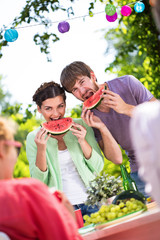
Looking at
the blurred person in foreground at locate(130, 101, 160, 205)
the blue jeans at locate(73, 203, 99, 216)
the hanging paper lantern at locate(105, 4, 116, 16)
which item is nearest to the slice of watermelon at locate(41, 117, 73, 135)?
the blue jeans at locate(73, 203, 99, 216)

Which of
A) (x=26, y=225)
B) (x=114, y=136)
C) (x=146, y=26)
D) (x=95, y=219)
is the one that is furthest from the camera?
(x=146, y=26)

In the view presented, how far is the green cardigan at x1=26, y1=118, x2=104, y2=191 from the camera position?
3.88 m

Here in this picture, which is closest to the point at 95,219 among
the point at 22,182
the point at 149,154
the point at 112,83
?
the point at 22,182

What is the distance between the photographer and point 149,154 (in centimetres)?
153

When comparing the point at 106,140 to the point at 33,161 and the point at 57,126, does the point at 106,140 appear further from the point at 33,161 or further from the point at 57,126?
the point at 33,161

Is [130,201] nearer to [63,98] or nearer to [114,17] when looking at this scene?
[63,98]

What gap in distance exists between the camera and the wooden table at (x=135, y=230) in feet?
6.98

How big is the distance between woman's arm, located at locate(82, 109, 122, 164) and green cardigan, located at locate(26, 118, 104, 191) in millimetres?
116

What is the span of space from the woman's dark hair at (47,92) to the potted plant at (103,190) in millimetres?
1388

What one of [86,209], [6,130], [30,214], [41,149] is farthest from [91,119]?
[30,214]

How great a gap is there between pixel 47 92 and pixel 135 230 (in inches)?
91.2

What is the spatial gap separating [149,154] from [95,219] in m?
1.29

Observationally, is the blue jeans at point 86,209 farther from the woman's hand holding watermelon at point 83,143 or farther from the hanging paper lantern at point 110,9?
the hanging paper lantern at point 110,9

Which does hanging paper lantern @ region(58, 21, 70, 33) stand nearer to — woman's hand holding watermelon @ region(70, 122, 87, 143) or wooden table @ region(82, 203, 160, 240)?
woman's hand holding watermelon @ region(70, 122, 87, 143)
